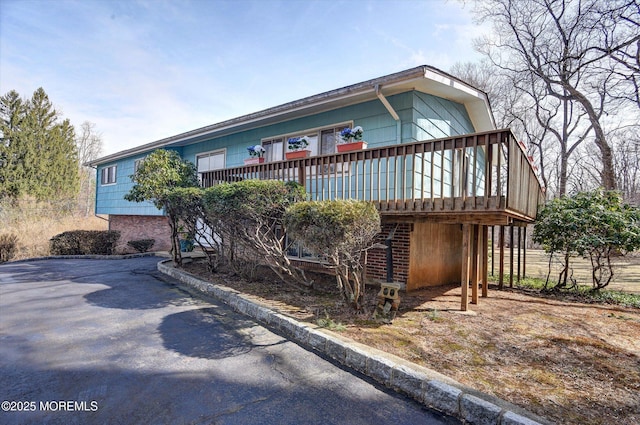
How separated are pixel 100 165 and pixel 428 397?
20121mm

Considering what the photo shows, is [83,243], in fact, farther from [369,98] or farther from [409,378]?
[409,378]

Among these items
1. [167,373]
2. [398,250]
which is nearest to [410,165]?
[398,250]

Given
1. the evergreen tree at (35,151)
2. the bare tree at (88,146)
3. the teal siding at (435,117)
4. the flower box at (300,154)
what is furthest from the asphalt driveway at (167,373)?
the bare tree at (88,146)

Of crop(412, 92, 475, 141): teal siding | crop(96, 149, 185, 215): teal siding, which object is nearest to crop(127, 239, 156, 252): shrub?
crop(96, 149, 185, 215): teal siding

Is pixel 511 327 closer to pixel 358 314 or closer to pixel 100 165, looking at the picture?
pixel 358 314

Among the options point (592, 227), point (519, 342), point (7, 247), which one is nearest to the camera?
point (519, 342)

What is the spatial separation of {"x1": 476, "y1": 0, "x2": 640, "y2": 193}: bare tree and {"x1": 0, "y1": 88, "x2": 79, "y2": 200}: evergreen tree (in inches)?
1102

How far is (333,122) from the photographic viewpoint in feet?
27.4

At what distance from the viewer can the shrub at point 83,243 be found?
12383mm

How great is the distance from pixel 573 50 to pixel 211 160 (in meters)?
16.9

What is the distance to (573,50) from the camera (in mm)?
15273

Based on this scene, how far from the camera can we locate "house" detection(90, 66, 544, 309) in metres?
4.75

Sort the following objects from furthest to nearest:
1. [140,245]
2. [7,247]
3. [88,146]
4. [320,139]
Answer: [88,146] → [140,245] → [7,247] → [320,139]

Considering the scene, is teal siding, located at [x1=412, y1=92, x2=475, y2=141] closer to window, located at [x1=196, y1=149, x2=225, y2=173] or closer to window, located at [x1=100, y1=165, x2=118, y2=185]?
window, located at [x1=196, y1=149, x2=225, y2=173]
